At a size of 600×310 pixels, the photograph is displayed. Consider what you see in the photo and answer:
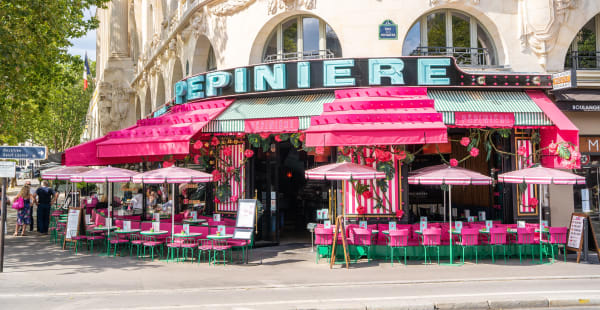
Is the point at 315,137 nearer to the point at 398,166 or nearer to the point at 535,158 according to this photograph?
the point at 398,166

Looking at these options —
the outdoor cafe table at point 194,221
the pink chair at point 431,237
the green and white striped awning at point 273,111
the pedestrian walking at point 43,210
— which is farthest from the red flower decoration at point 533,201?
the pedestrian walking at point 43,210

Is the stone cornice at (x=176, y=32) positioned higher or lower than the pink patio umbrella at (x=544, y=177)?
higher

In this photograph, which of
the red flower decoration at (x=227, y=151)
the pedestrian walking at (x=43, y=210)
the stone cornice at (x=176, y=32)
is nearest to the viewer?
the red flower decoration at (x=227, y=151)

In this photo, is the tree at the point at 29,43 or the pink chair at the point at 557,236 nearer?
the pink chair at the point at 557,236

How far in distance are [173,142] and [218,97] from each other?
2.55 meters

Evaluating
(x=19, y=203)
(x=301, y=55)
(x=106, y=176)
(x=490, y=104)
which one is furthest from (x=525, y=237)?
(x=19, y=203)

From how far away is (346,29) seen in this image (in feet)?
49.2

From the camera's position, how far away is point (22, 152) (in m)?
12.0

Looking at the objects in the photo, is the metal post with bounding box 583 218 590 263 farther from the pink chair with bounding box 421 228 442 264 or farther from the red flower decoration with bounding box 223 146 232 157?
the red flower decoration with bounding box 223 146 232 157

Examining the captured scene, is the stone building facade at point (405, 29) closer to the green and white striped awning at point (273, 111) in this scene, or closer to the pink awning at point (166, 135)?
the green and white striped awning at point (273, 111)

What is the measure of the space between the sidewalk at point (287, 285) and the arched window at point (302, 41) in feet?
22.0

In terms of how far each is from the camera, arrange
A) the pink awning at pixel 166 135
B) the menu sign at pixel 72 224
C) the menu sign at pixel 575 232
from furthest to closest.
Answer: the menu sign at pixel 72 224 < the pink awning at pixel 166 135 < the menu sign at pixel 575 232

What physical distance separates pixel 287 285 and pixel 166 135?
678cm

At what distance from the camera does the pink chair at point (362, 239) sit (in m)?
12.9
